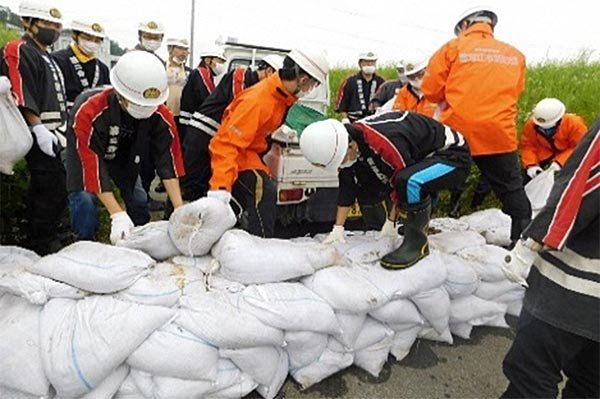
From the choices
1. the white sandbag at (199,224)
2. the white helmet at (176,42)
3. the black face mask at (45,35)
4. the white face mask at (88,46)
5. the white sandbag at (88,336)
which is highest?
the white helmet at (176,42)

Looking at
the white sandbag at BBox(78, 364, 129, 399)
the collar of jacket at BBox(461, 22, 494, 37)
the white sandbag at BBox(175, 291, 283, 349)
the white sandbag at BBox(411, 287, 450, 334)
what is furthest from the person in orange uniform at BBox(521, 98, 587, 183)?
the white sandbag at BBox(78, 364, 129, 399)

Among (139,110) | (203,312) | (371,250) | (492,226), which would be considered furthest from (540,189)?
(139,110)

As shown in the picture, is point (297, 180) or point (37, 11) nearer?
point (37, 11)

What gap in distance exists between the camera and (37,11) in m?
2.64

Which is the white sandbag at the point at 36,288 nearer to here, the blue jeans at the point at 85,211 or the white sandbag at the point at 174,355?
the white sandbag at the point at 174,355

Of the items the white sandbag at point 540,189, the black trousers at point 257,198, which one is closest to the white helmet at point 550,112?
the white sandbag at point 540,189

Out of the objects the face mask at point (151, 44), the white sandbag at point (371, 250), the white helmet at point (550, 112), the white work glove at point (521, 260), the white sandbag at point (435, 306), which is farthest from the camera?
the face mask at point (151, 44)

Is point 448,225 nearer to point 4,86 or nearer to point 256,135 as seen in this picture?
point 256,135

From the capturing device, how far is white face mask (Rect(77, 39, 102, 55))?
3209 millimetres

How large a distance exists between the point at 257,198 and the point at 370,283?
2.79ft

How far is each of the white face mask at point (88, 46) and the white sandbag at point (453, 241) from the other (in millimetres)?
2701

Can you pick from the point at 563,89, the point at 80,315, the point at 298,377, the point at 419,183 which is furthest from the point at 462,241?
the point at 563,89

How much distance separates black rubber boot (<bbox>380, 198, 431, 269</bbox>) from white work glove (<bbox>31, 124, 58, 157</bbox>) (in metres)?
1.85

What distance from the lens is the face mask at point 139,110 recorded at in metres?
2.04
